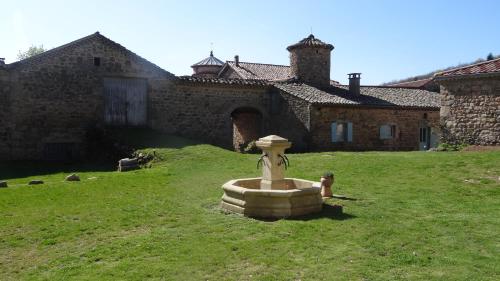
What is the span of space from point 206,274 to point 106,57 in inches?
746

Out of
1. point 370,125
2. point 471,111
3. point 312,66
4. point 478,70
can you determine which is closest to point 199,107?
point 312,66

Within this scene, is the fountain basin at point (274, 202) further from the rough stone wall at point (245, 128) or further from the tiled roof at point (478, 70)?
the rough stone wall at point (245, 128)

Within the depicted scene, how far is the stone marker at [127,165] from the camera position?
17.1m

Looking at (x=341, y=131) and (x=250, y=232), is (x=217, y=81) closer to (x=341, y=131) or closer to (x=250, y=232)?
(x=341, y=131)

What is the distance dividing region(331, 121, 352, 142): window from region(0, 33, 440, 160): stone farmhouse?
0.06 metres

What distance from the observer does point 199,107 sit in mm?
25000

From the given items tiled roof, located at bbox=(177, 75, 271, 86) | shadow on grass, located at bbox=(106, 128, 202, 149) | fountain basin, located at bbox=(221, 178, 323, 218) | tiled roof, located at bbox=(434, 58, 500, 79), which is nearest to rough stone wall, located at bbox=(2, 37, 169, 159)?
shadow on grass, located at bbox=(106, 128, 202, 149)

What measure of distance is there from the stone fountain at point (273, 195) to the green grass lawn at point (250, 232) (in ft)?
0.99

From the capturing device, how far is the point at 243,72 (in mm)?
34750

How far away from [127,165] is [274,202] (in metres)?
9.70

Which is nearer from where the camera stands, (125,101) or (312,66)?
(125,101)

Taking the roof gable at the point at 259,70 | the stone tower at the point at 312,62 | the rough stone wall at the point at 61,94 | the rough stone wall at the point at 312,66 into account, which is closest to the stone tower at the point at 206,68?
the roof gable at the point at 259,70

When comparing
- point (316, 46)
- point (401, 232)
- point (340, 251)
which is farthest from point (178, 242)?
point (316, 46)

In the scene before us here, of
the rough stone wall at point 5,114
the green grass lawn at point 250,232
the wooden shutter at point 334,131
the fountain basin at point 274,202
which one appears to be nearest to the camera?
the green grass lawn at point 250,232
